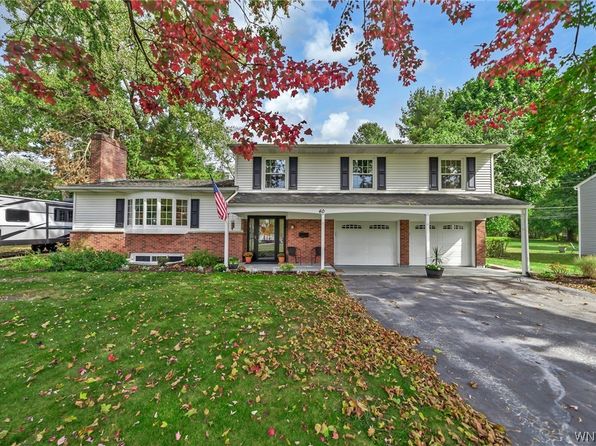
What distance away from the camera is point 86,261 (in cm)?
1075

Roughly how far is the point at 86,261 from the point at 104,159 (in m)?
6.84

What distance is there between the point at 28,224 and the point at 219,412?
63.4ft

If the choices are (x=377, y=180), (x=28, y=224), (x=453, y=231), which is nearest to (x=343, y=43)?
(x=377, y=180)

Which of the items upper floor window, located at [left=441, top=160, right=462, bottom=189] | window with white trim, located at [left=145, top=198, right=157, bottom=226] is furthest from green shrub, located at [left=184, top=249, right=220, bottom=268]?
upper floor window, located at [left=441, top=160, right=462, bottom=189]

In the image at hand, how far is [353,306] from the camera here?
6617 mm

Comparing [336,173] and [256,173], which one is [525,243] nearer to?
[336,173]

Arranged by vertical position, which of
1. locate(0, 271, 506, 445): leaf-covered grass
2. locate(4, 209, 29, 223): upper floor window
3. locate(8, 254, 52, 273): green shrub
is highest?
locate(4, 209, 29, 223): upper floor window

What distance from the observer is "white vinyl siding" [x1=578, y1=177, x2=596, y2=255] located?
15.3 meters

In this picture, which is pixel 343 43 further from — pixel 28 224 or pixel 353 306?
pixel 28 224

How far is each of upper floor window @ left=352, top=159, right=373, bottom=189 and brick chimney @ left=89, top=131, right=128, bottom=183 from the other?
13.8 m

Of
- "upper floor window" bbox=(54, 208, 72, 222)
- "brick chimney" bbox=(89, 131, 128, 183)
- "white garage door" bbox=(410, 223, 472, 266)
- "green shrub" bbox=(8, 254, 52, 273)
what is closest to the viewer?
"green shrub" bbox=(8, 254, 52, 273)

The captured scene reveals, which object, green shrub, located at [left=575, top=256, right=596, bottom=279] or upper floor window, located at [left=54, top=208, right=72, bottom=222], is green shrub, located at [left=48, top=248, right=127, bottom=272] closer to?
upper floor window, located at [left=54, top=208, right=72, bottom=222]

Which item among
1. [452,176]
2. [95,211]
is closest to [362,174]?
[452,176]

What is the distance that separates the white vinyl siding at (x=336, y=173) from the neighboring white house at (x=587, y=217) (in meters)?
8.37
